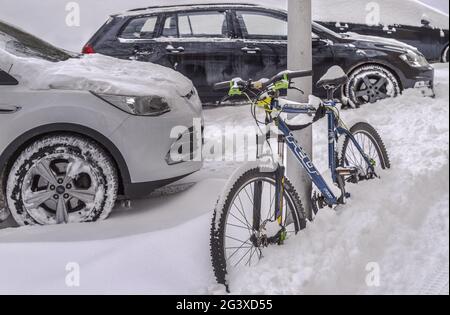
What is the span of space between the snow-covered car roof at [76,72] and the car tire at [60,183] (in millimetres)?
385

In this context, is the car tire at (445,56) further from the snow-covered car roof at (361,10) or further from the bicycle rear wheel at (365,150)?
the bicycle rear wheel at (365,150)

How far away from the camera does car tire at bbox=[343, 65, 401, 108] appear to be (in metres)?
5.73

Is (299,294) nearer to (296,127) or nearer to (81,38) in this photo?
(296,127)

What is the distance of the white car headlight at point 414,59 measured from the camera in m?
5.93

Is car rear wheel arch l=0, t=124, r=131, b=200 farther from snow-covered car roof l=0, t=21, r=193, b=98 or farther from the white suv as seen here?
snow-covered car roof l=0, t=21, r=193, b=98

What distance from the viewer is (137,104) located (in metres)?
3.75

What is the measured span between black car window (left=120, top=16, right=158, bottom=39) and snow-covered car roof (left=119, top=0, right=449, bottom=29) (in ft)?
0.27

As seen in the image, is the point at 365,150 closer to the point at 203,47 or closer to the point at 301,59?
the point at 301,59

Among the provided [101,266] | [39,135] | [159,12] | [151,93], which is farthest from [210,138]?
[101,266]

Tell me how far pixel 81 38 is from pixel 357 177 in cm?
373

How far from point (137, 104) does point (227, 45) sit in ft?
9.26

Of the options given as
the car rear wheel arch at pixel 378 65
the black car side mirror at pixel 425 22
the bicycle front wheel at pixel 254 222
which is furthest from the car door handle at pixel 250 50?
the bicycle front wheel at pixel 254 222

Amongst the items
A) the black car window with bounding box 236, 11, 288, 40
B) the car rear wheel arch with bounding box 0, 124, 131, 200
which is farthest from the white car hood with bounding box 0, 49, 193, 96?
the black car window with bounding box 236, 11, 288, 40
